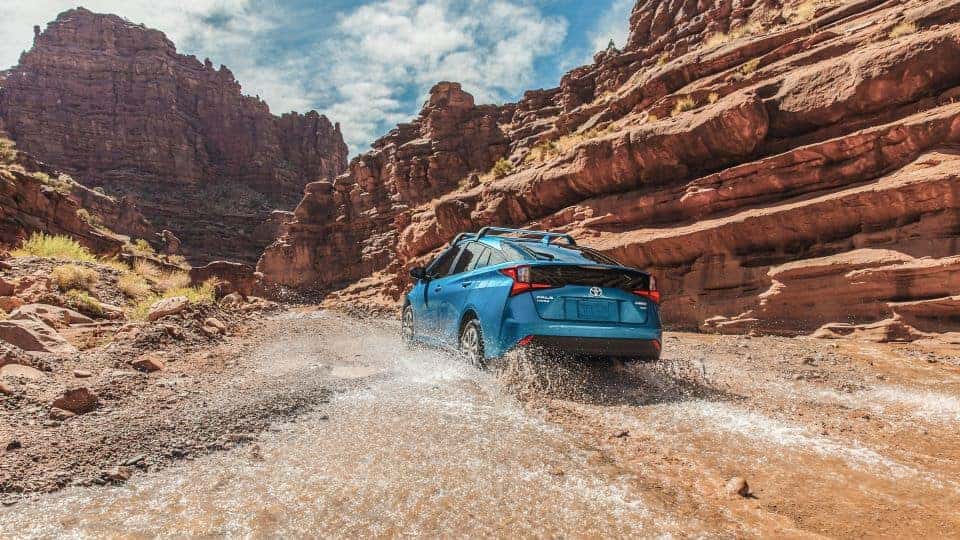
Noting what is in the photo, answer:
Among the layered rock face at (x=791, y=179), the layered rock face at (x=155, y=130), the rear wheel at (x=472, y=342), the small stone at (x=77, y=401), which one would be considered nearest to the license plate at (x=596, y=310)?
the rear wheel at (x=472, y=342)

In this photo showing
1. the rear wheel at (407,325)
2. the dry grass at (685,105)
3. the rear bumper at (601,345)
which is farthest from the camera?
the dry grass at (685,105)

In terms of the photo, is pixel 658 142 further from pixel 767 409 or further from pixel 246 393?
pixel 246 393

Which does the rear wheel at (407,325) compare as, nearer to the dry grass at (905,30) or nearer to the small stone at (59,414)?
the small stone at (59,414)

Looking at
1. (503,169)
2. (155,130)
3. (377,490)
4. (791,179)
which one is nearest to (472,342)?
(377,490)

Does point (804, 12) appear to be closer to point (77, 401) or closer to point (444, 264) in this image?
point (444, 264)

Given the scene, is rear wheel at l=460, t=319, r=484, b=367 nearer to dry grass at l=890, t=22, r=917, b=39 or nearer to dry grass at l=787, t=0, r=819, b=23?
dry grass at l=890, t=22, r=917, b=39

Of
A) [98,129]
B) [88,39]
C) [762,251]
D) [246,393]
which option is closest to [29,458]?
[246,393]

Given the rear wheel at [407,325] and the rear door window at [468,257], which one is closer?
the rear door window at [468,257]

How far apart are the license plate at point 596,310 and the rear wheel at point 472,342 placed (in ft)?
3.31

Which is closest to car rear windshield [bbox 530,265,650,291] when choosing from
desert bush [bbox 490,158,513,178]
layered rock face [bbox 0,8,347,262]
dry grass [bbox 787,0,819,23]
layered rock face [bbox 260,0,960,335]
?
layered rock face [bbox 260,0,960,335]

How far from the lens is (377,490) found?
2.06 metres

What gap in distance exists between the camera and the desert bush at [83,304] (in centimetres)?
620

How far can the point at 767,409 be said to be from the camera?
11.3ft

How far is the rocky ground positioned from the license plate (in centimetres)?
50
